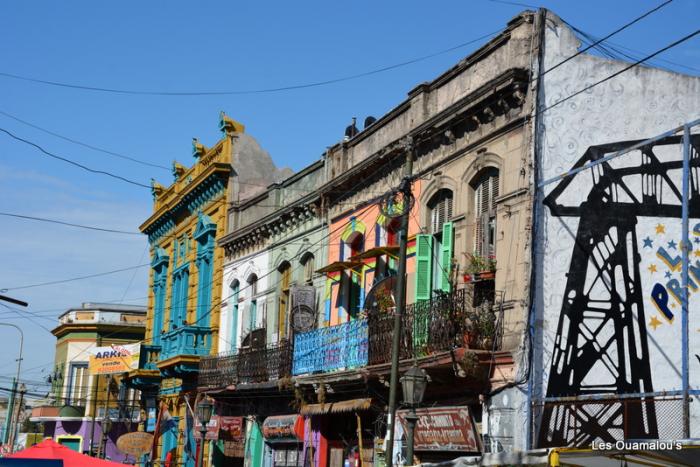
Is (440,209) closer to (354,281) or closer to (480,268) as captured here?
(480,268)

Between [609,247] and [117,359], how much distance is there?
23.6 m

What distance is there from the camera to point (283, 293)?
27.1 meters

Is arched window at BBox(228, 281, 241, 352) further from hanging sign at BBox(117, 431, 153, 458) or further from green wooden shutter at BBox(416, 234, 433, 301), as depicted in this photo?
green wooden shutter at BBox(416, 234, 433, 301)

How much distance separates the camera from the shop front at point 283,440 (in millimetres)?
23953

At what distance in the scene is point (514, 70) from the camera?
56.5 feet

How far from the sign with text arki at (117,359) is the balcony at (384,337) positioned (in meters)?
14.3

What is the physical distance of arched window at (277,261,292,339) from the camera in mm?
26719

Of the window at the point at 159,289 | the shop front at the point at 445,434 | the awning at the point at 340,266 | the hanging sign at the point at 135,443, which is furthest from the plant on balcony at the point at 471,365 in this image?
the window at the point at 159,289

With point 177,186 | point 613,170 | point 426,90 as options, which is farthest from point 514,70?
point 177,186

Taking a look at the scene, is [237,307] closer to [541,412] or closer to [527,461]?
[541,412]

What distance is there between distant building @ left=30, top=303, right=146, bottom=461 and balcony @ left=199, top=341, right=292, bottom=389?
22288 mm

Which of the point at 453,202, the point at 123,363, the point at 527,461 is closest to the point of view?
the point at 527,461

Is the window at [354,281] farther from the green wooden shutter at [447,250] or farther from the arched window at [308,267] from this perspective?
the green wooden shutter at [447,250]

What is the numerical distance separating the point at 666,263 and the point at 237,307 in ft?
52.4
